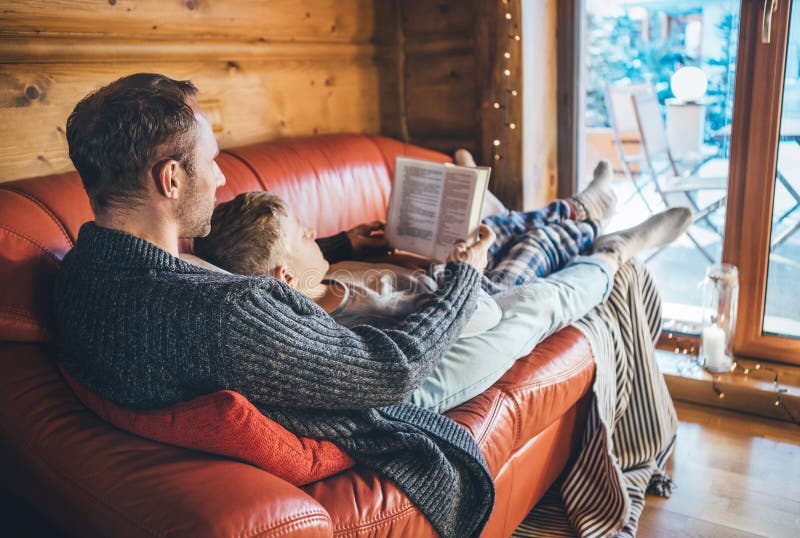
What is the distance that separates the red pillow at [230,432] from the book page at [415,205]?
0.90 meters

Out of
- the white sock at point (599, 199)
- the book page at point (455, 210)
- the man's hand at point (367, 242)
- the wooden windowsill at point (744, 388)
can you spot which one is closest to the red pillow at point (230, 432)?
the book page at point (455, 210)

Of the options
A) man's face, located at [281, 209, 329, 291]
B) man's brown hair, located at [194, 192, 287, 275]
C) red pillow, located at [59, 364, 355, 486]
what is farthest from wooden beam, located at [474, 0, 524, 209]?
red pillow, located at [59, 364, 355, 486]

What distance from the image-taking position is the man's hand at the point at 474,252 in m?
1.74

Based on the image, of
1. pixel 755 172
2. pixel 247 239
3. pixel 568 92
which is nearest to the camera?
pixel 247 239

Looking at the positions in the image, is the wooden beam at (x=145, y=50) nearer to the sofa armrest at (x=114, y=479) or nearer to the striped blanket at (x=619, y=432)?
the sofa armrest at (x=114, y=479)

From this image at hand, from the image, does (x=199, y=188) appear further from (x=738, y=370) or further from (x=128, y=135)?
(x=738, y=370)

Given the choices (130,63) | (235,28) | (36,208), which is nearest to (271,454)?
(36,208)

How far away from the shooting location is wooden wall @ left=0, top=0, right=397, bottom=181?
1682mm

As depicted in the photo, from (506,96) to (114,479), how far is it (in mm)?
2141

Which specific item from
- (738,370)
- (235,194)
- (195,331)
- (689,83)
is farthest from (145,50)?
(738,370)

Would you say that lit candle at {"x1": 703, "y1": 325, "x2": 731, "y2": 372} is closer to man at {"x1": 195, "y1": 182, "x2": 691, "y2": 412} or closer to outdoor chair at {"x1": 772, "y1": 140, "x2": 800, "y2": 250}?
outdoor chair at {"x1": 772, "y1": 140, "x2": 800, "y2": 250}

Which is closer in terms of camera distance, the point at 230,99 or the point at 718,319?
the point at 230,99

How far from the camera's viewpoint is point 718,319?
2.43 meters

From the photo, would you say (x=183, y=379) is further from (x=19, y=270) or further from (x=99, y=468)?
(x=19, y=270)
